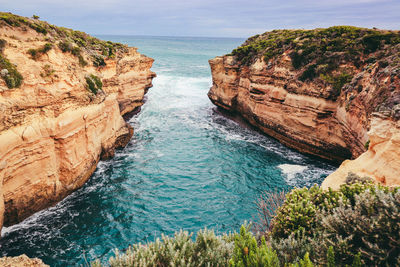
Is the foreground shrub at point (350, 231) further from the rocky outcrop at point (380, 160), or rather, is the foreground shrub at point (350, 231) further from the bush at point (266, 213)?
the rocky outcrop at point (380, 160)

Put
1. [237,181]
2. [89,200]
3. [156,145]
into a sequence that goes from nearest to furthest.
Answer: [89,200] → [237,181] → [156,145]

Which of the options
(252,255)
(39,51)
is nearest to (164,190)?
(39,51)

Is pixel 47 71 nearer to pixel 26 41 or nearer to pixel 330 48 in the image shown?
pixel 26 41

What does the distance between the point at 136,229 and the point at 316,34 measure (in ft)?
85.1

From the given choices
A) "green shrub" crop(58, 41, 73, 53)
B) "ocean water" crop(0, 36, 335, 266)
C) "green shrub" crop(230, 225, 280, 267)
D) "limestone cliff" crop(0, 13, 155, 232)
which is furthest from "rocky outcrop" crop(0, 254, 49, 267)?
"green shrub" crop(58, 41, 73, 53)

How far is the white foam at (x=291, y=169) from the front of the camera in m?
19.0

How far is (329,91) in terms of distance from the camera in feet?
64.7

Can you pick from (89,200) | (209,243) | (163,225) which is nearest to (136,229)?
(163,225)

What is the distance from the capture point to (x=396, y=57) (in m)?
15.6

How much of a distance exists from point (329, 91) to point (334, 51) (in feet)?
17.0

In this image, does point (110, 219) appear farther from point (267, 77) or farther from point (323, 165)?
point (267, 77)

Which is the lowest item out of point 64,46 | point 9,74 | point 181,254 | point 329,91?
point 181,254

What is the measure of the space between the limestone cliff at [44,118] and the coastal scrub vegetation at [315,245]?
330 inches

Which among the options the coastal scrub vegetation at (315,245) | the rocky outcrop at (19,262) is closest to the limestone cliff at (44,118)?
the rocky outcrop at (19,262)
